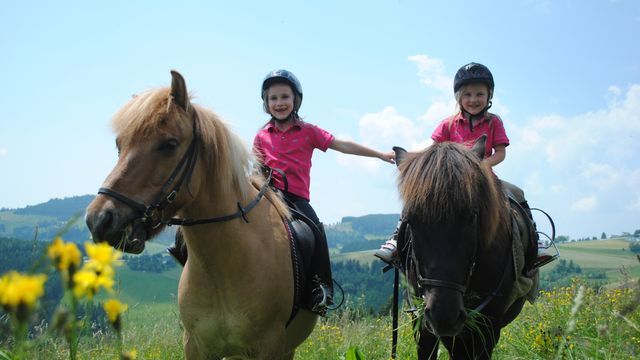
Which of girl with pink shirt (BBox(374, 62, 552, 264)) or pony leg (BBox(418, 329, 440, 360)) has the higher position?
girl with pink shirt (BBox(374, 62, 552, 264))

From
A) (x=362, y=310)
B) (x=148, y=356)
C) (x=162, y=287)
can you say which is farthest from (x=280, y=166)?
(x=162, y=287)

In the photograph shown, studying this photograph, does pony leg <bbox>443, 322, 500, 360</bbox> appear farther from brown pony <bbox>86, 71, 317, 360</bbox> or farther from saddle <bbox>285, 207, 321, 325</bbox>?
brown pony <bbox>86, 71, 317, 360</bbox>

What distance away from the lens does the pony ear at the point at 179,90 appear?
3.51 meters

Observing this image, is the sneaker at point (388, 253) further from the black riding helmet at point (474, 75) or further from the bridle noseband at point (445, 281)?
the black riding helmet at point (474, 75)

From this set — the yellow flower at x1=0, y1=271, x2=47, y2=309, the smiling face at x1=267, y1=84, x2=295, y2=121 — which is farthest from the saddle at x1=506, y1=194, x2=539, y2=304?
the yellow flower at x1=0, y1=271, x2=47, y2=309

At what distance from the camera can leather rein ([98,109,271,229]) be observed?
3.08m

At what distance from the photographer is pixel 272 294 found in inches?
156

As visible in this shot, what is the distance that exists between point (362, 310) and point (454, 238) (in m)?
6.34

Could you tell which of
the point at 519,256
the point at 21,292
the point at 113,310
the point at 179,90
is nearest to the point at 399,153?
the point at 519,256

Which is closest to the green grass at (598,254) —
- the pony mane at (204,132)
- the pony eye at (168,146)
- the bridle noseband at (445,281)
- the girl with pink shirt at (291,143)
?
the girl with pink shirt at (291,143)

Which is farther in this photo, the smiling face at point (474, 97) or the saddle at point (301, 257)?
the smiling face at point (474, 97)

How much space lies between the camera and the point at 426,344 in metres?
4.40

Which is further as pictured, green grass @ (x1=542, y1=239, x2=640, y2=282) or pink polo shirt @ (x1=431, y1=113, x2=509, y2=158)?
green grass @ (x1=542, y1=239, x2=640, y2=282)

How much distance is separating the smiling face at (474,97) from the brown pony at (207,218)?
2524mm
